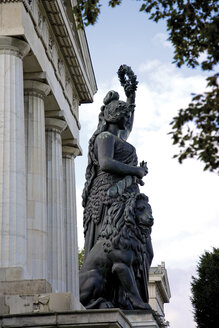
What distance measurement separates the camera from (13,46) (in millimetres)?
24094

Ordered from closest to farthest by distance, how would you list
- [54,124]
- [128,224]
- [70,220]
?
[128,224] < [54,124] < [70,220]

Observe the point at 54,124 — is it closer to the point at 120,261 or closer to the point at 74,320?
the point at 120,261

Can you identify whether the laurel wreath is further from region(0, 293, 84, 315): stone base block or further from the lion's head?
region(0, 293, 84, 315): stone base block

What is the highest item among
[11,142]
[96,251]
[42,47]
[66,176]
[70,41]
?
[70,41]

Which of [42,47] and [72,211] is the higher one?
[42,47]

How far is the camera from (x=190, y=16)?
34.9 feet

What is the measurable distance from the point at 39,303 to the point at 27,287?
6.08 ft

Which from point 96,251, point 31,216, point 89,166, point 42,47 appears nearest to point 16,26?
point 42,47

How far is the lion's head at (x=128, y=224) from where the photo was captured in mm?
14945

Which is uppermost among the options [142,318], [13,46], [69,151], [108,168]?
[69,151]

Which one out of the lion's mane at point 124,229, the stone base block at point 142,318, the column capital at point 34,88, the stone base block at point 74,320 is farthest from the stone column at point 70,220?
the stone base block at point 74,320

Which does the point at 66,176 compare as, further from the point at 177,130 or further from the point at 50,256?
the point at 177,130

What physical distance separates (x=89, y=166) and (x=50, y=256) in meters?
14.5

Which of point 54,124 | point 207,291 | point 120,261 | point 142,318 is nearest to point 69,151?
point 54,124
